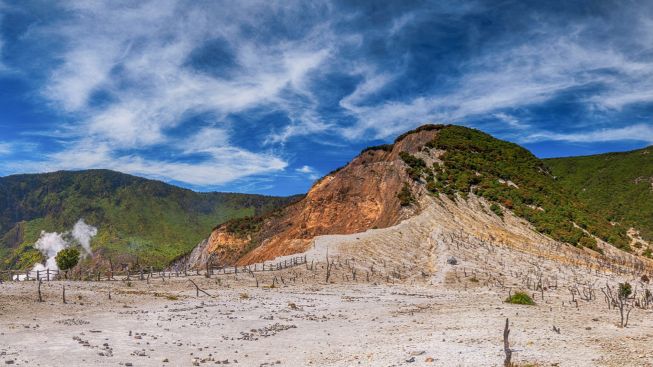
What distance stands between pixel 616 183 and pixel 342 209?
213 ft

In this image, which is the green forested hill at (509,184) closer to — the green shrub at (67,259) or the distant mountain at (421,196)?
the distant mountain at (421,196)

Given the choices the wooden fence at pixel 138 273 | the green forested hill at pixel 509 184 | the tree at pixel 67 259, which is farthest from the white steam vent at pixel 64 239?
the wooden fence at pixel 138 273

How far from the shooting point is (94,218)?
190m

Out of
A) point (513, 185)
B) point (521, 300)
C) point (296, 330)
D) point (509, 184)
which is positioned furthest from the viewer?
point (509, 184)

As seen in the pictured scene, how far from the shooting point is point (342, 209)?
74.9m

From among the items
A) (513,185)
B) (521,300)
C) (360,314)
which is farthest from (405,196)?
(360,314)

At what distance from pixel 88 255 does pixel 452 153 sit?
444 feet

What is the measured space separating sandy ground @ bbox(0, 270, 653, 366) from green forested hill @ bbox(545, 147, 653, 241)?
62036mm

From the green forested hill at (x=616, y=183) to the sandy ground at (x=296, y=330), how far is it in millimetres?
62036

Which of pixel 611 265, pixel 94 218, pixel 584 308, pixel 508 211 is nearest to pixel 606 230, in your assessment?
pixel 508 211

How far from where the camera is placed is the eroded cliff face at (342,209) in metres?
68.1

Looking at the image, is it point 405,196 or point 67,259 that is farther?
point 405,196

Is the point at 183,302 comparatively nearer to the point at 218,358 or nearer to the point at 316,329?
the point at 316,329

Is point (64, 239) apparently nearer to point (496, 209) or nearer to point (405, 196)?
point (405, 196)
